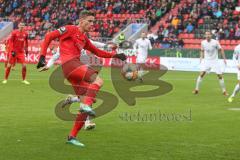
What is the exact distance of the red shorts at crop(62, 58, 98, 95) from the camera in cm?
1085

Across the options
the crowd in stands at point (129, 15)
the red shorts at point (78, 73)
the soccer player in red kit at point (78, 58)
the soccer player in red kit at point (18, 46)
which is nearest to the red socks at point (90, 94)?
the soccer player in red kit at point (78, 58)

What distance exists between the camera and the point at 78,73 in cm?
1088

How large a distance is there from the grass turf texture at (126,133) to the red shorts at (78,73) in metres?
1.03

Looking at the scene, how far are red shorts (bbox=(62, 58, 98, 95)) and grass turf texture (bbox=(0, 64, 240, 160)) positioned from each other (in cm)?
103

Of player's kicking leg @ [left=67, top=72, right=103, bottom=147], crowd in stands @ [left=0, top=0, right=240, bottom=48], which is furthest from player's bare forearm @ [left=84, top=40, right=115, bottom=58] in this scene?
crowd in stands @ [left=0, top=0, right=240, bottom=48]

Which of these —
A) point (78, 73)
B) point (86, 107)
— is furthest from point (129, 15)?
point (86, 107)

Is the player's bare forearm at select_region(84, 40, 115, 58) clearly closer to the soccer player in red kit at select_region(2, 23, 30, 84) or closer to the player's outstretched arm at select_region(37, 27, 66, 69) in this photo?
the player's outstretched arm at select_region(37, 27, 66, 69)

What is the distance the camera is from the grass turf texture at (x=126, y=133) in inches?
377

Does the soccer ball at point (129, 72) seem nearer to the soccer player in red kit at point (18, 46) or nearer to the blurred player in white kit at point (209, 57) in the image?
the blurred player in white kit at point (209, 57)

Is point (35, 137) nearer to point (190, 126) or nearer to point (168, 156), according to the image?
point (168, 156)

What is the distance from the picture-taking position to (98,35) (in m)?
45.9

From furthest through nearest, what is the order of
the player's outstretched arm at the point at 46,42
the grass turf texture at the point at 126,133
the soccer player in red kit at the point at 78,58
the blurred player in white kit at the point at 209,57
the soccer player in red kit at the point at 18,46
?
the soccer player in red kit at the point at 18,46 → the blurred player in white kit at the point at 209,57 → the soccer player in red kit at the point at 78,58 → the player's outstretched arm at the point at 46,42 → the grass turf texture at the point at 126,133

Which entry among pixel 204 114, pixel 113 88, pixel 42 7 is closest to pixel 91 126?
pixel 204 114

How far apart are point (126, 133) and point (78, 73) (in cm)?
179
